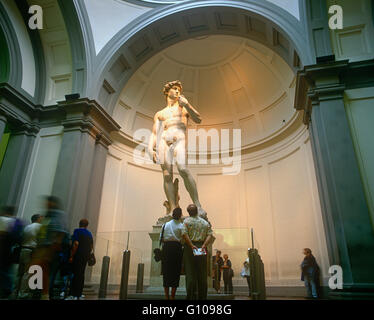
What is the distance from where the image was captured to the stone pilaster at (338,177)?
459 cm

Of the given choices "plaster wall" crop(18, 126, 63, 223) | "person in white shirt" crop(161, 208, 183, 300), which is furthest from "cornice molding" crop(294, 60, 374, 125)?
"plaster wall" crop(18, 126, 63, 223)

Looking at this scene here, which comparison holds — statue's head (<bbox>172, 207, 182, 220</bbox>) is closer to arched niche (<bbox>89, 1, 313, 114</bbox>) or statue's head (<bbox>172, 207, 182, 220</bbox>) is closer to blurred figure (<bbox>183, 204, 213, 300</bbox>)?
blurred figure (<bbox>183, 204, 213, 300</bbox>)

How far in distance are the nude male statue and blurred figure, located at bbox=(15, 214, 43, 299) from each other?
2.46 m

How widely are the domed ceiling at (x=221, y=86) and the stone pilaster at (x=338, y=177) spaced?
3525 mm

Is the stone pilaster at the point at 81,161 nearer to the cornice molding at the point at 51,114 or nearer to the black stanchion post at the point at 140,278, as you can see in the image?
the cornice molding at the point at 51,114

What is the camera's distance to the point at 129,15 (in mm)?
8422

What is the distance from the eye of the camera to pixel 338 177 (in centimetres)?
516

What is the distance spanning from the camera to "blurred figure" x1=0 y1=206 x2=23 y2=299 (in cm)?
353

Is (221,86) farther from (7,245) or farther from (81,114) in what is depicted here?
(7,245)

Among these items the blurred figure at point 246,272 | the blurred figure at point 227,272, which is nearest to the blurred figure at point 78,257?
the blurred figure at point 227,272

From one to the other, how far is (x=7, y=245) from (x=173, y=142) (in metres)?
3.43

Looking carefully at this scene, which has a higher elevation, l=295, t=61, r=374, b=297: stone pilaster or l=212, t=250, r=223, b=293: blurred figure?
l=295, t=61, r=374, b=297: stone pilaster

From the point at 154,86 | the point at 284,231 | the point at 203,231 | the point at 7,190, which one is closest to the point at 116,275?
the point at 203,231

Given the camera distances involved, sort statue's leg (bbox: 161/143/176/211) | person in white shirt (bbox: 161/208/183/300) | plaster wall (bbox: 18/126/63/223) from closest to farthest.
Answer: person in white shirt (bbox: 161/208/183/300), statue's leg (bbox: 161/143/176/211), plaster wall (bbox: 18/126/63/223)
